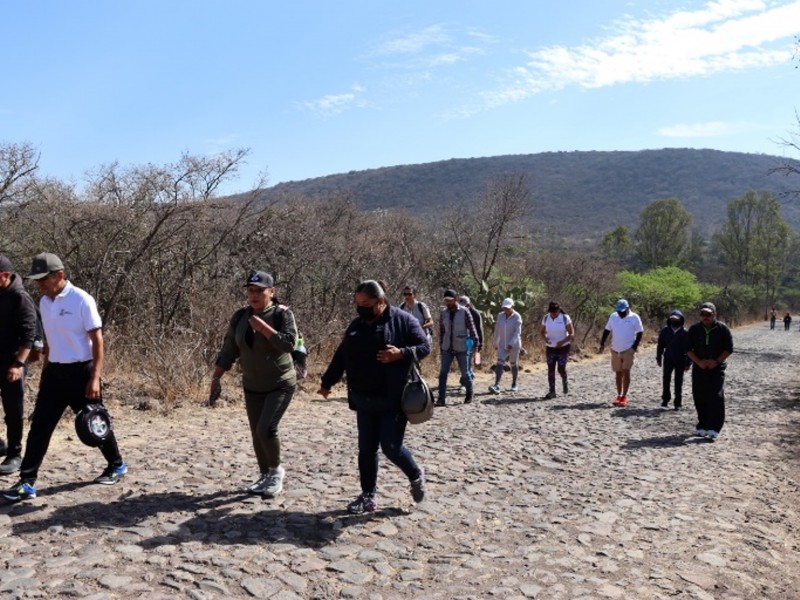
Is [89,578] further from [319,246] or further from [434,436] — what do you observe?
[319,246]

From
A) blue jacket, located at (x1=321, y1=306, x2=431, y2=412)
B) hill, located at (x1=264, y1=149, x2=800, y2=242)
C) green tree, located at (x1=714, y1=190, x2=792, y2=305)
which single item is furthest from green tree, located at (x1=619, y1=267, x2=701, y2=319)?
hill, located at (x1=264, y1=149, x2=800, y2=242)

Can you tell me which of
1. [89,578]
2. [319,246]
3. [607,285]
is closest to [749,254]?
[607,285]

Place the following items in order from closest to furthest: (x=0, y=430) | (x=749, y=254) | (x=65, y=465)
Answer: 1. (x=65, y=465)
2. (x=0, y=430)
3. (x=749, y=254)

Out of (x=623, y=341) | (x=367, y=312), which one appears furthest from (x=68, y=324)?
(x=623, y=341)

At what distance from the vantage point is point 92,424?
5605mm

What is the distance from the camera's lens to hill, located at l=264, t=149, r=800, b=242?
320 feet

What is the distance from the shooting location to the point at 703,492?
7027 millimetres

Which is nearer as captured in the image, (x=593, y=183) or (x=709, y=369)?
(x=709, y=369)

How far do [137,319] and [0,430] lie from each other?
4.78 meters

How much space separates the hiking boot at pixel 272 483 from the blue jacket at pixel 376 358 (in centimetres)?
106

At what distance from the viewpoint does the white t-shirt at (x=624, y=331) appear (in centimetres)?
1259

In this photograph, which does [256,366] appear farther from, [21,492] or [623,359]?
[623,359]

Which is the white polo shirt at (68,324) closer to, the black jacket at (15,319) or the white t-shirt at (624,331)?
the black jacket at (15,319)

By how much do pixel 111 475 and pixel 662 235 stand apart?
2457 inches
